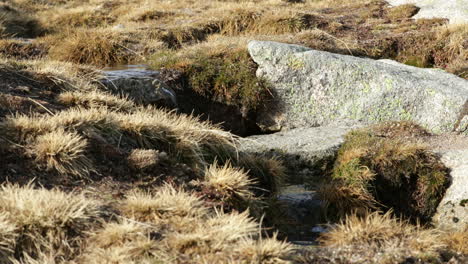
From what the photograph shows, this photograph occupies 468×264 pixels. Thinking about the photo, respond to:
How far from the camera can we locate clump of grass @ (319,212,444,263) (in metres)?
6.06

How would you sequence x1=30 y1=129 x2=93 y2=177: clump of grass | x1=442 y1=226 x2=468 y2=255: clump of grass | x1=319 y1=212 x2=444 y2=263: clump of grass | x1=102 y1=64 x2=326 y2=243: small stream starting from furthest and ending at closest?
x1=102 y1=64 x2=326 y2=243: small stream < x1=30 y1=129 x2=93 y2=177: clump of grass < x1=442 y1=226 x2=468 y2=255: clump of grass < x1=319 y1=212 x2=444 y2=263: clump of grass

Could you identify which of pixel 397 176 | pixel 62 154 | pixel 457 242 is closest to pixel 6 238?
pixel 62 154

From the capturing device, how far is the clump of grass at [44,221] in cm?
560

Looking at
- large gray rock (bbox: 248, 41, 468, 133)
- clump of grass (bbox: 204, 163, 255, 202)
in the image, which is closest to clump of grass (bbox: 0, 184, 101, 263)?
clump of grass (bbox: 204, 163, 255, 202)

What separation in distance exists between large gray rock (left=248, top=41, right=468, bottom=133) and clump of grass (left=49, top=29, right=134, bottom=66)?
4022mm

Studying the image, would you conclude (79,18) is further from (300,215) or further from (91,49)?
(300,215)

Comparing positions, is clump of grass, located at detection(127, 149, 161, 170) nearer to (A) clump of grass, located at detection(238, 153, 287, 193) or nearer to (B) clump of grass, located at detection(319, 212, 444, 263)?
(A) clump of grass, located at detection(238, 153, 287, 193)

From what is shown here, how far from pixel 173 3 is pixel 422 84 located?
1451 centimetres

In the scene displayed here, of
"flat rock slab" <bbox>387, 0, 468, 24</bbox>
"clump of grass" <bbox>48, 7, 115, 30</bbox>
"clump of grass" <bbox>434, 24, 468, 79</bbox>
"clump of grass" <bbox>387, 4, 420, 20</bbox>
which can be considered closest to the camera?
"clump of grass" <bbox>434, 24, 468, 79</bbox>

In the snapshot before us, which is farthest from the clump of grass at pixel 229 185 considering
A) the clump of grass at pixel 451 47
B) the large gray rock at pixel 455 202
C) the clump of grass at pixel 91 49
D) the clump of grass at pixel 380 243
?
the clump of grass at pixel 451 47

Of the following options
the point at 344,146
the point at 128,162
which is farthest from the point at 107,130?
the point at 344,146

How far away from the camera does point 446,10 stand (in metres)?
20.2

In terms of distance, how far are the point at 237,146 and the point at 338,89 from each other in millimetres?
4368

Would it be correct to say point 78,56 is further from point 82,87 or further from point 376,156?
point 376,156
